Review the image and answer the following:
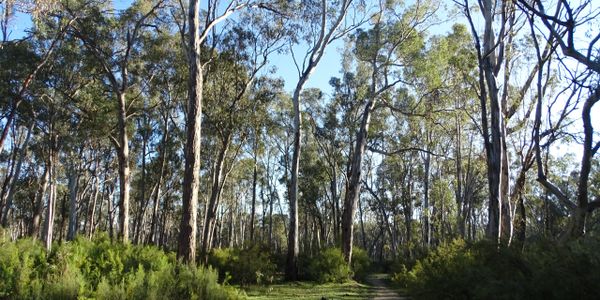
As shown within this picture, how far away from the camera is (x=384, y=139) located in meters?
27.4

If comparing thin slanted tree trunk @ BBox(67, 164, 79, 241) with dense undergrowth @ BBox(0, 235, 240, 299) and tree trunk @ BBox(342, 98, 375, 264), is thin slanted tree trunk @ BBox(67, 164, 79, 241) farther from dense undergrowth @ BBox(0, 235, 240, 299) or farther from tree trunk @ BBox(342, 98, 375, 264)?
dense undergrowth @ BBox(0, 235, 240, 299)

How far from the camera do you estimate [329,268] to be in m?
14.9

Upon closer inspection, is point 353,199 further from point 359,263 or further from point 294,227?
point 294,227

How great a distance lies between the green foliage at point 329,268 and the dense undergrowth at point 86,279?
7.49 metres

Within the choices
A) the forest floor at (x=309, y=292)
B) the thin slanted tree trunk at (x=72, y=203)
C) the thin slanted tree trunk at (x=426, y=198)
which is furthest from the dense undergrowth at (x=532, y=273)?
the thin slanted tree trunk at (x=72, y=203)

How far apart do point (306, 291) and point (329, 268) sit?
260cm

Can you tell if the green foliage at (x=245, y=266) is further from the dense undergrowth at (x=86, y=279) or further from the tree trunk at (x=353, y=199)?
the dense undergrowth at (x=86, y=279)

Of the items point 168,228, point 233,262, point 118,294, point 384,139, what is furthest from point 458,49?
point 168,228

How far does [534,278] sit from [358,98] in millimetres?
19769

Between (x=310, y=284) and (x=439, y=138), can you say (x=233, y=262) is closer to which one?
(x=310, y=284)

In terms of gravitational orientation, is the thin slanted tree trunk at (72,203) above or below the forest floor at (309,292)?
above

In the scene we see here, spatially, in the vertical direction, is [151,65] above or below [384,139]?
above

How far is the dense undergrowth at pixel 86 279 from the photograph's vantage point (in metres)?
5.23

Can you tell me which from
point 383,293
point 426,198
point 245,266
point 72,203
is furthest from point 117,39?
point 426,198
